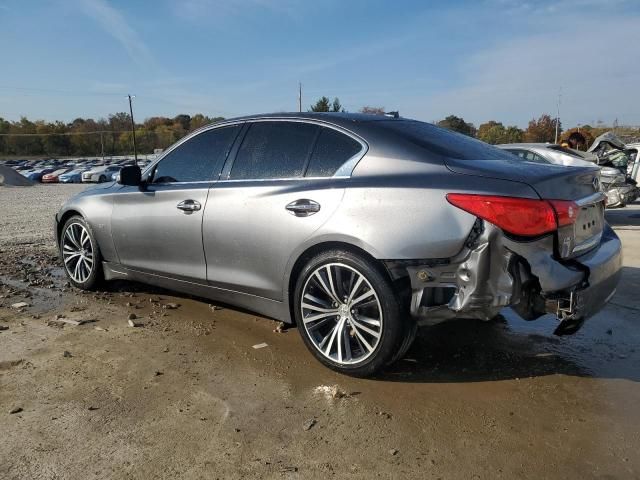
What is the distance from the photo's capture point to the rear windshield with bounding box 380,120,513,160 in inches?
133

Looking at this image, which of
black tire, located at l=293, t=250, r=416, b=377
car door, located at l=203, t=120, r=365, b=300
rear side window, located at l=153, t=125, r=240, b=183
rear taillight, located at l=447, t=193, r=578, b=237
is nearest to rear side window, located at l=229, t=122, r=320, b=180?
car door, located at l=203, t=120, r=365, b=300

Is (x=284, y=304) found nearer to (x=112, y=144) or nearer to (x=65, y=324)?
(x=65, y=324)

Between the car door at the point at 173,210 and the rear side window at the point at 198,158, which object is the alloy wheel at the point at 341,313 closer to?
the car door at the point at 173,210

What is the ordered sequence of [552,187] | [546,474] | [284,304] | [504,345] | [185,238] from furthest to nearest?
[185,238] < [504,345] < [284,304] < [552,187] < [546,474]

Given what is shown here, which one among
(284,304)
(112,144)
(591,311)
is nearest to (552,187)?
(591,311)

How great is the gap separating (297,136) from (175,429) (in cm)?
210

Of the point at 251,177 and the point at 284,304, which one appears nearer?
the point at 284,304

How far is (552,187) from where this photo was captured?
3.00m

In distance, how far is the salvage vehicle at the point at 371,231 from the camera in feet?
9.55

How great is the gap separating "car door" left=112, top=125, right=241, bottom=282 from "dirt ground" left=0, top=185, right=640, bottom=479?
53cm

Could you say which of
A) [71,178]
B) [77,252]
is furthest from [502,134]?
[77,252]

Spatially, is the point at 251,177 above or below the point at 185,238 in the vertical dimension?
above

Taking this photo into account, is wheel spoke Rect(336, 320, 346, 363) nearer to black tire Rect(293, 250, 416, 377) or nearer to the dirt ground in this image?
black tire Rect(293, 250, 416, 377)

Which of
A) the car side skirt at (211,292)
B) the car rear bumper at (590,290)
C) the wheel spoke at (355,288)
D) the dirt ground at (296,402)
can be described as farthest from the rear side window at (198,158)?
the car rear bumper at (590,290)
